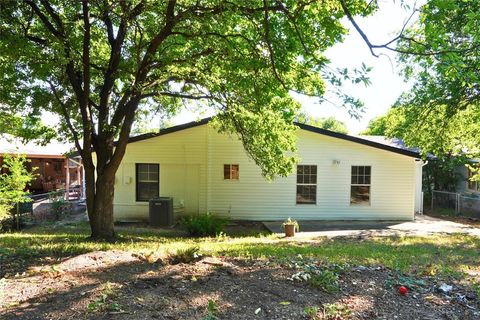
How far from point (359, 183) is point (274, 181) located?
3.47 metres

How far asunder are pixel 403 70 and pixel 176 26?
388 inches

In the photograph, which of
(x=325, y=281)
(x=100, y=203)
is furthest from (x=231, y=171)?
(x=325, y=281)

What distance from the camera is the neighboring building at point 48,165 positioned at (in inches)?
880

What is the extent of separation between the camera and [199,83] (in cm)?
938

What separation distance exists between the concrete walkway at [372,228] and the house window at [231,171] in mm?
2232

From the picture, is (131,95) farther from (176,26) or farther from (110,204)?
(110,204)

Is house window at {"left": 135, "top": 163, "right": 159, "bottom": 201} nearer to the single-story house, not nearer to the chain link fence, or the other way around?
the single-story house

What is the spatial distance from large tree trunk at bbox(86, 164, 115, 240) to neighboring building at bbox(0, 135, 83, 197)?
12124 mm

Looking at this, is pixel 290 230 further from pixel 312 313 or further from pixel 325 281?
Result: pixel 312 313

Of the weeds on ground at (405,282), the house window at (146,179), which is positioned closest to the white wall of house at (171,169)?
the house window at (146,179)

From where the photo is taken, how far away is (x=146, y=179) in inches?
644

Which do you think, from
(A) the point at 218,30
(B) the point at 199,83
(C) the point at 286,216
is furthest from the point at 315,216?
(A) the point at 218,30

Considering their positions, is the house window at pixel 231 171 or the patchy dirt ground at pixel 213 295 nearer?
the patchy dirt ground at pixel 213 295

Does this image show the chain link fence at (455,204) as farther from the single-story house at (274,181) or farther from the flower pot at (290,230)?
the flower pot at (290,230)
